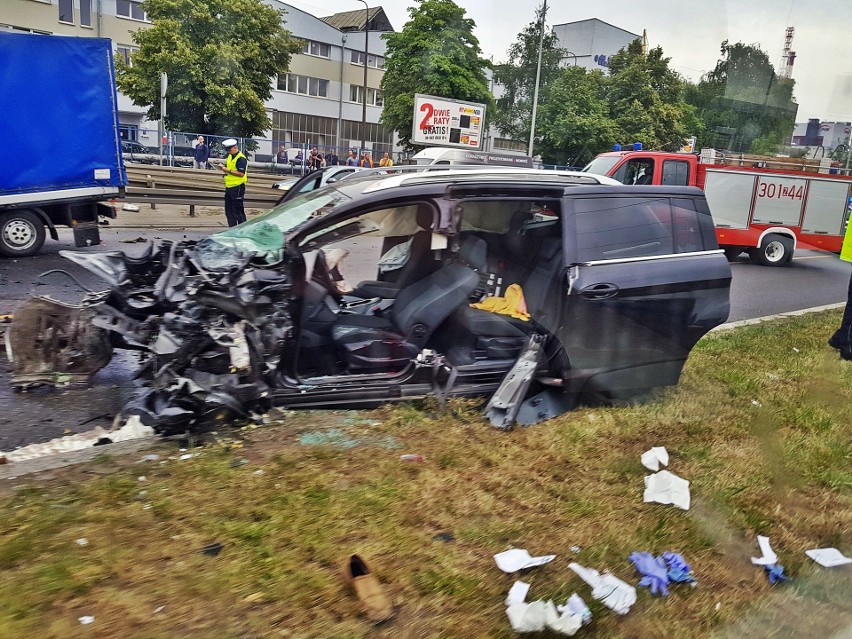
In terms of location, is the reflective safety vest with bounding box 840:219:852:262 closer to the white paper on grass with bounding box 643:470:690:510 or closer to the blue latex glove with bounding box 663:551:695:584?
the white paper on grass with bounding box 643:470:690:510

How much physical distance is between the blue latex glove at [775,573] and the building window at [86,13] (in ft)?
124

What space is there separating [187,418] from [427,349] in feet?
5.26

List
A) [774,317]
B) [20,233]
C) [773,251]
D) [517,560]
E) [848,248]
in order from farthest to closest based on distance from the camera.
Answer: [773,251] < [20,233] < [774,317] < [848,248] < [517,560]

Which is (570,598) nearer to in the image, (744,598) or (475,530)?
(475,530)

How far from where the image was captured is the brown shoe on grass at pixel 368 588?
8.09ft

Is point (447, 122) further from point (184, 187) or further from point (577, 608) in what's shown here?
point (577, 608)

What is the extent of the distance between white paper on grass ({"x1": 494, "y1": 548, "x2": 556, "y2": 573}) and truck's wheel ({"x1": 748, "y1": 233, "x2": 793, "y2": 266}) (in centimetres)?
1334

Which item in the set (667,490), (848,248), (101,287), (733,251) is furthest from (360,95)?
(667,490)

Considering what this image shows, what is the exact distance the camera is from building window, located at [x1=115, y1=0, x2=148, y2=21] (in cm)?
3391

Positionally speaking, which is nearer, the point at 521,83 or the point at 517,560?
the point at 517,560

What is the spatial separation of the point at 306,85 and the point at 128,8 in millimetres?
11839

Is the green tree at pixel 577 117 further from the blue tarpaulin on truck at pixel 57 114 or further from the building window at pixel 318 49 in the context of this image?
the building window at pixel 318 49

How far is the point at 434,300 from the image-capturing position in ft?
15.1

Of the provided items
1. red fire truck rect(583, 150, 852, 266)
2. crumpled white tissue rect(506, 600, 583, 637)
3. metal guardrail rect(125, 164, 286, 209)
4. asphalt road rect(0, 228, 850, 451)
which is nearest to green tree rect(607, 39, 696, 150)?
red fire truck rect(583, 150, 852, 266)
